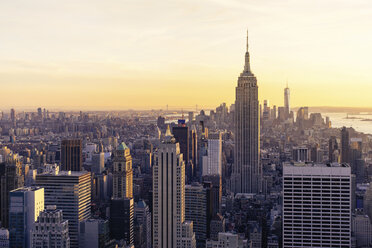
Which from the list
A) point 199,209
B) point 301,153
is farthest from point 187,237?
point 301,153

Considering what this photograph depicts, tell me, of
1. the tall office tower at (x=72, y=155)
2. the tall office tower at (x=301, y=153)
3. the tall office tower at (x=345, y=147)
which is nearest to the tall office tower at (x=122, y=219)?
the tall office tower at (x=72, y=155)

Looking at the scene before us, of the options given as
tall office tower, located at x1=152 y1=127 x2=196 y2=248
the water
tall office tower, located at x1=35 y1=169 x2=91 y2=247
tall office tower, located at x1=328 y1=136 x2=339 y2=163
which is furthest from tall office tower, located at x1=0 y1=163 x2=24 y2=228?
tall office tower, located at x1=328 y1=136 x2=339 y2=163

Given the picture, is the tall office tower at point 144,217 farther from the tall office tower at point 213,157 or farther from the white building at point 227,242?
the tall office tower at point 213,157

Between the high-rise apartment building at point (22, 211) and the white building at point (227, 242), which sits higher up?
the high-rise apartment building at point (22, 211)

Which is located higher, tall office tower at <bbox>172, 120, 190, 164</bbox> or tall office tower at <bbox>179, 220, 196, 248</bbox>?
tall office tower at <bbox>172, 120, 190, 164</bbox>

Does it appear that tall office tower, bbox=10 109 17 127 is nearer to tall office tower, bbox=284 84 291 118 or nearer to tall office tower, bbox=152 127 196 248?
tall office tower, bbox=152 127 196 248

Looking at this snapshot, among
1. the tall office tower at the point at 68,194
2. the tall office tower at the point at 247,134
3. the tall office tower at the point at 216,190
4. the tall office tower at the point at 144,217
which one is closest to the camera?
the tall office tower at the point at 144,217
